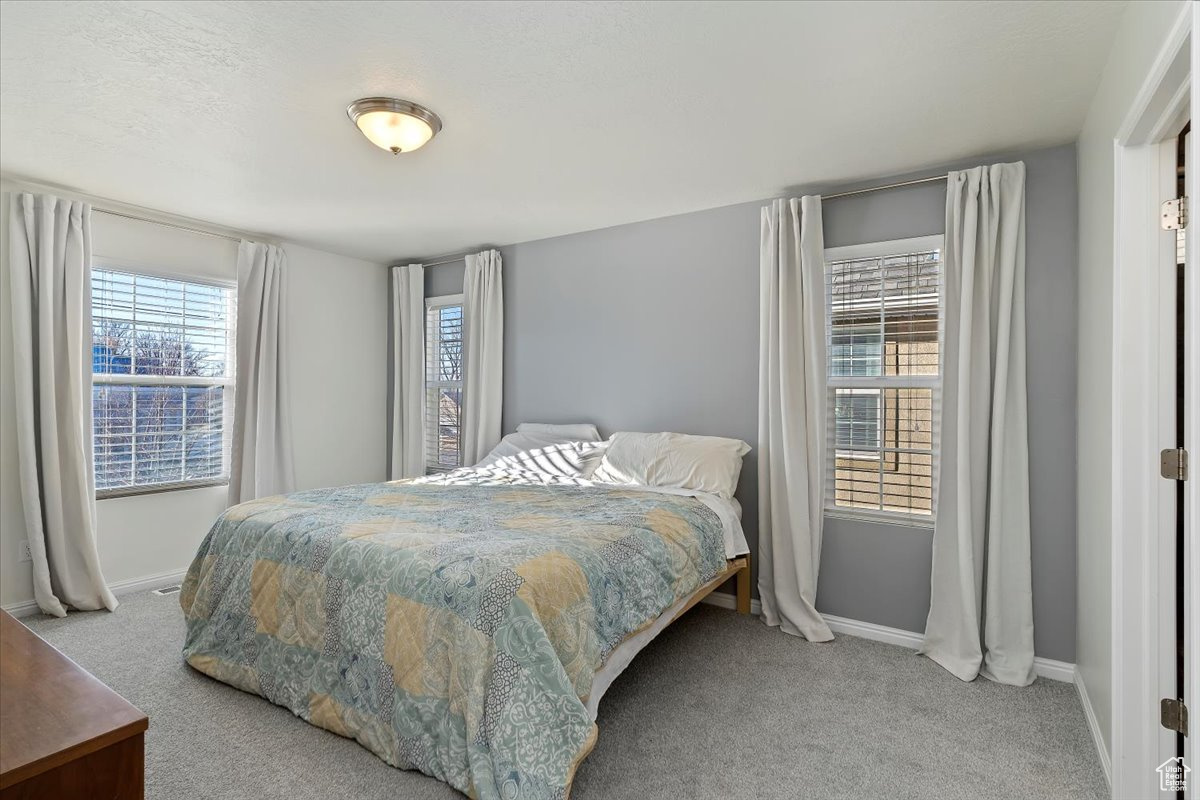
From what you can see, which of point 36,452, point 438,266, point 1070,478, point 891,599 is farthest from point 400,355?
point 1070,478

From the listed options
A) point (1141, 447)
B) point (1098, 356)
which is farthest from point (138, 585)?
point (1098, 356)

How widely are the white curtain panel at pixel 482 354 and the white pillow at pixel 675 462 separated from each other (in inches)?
50.3

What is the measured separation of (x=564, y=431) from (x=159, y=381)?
8.90 feet

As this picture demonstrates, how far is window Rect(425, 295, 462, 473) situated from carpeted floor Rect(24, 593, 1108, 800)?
2.34 meters

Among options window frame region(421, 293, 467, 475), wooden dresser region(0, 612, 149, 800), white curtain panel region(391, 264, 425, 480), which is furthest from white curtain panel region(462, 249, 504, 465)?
wooden dresser region(0, 612, 149, 800)

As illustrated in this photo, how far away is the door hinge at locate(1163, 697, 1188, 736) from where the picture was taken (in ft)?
5.37

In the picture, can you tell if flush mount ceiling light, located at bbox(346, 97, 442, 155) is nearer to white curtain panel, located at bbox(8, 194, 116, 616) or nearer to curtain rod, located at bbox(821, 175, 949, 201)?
curtain rod, located at bbox(821, 175, 949, 201)

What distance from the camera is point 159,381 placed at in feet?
13.0

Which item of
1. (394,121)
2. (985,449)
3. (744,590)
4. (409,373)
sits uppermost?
(394,121)

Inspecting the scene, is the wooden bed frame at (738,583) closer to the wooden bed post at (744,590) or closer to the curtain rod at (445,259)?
the wooden bed post at (744,590)

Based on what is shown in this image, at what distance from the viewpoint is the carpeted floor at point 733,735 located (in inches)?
76.1

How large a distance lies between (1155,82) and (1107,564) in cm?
152

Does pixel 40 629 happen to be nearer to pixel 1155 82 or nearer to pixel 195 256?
pixel 195 256

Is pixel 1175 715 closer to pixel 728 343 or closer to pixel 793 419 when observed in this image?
pixel 793 419
